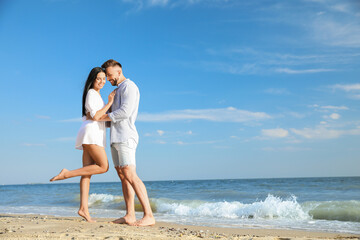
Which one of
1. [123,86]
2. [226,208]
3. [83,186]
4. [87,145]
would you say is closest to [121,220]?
[83,186]

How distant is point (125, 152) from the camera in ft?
13.4

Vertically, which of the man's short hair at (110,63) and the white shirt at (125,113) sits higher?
the man's short hair at (110,63)

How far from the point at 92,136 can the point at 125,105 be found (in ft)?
1.87

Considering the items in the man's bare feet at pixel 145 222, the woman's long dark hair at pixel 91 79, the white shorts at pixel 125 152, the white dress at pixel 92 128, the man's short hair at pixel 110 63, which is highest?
the man's short hair at pixel 110 63

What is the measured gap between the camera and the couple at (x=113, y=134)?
161 inches

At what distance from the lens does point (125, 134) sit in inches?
161

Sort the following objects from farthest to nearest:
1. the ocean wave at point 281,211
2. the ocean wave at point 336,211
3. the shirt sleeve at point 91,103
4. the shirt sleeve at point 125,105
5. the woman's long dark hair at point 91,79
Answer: the ocean wave at point 281,211 < the ocean wave at point 336,211 < the woman's long dark hair at point 91,79 < the shirt sleeve at point 91,103 < the shirt sleeve at point 125,105

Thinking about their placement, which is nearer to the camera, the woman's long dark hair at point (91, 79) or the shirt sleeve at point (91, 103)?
the shirt sleeve at point (91, 103)

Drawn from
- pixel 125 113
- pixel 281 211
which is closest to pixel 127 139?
pixel 125 113

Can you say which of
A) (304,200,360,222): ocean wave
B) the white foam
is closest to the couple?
the white foam

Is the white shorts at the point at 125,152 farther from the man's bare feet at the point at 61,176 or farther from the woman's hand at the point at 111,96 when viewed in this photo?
the man's bare feet at the point at 61,176

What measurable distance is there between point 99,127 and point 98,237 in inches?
58.3

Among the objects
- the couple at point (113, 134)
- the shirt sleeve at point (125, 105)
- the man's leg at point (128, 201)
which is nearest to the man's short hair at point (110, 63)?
the couple at point (113, 134)

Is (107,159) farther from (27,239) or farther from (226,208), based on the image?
(226,208)
